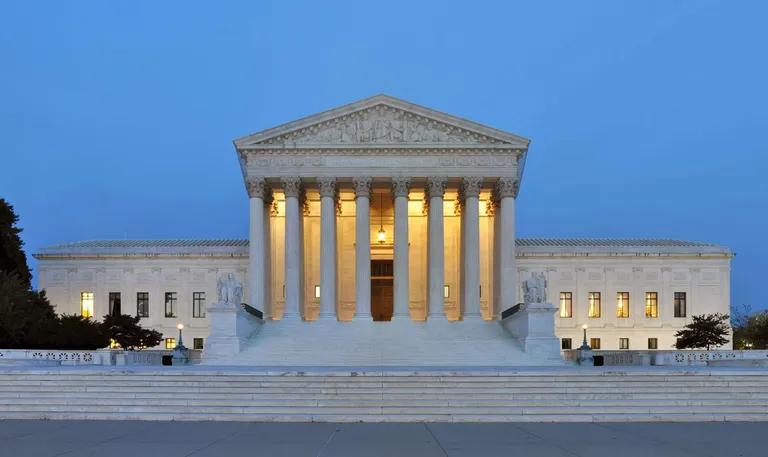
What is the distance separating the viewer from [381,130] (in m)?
53.5

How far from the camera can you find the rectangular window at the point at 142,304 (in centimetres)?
6748

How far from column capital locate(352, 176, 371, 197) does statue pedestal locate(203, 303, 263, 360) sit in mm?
13681

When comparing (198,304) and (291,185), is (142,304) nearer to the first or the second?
(198,304)

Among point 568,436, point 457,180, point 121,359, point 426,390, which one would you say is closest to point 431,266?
point 457,180

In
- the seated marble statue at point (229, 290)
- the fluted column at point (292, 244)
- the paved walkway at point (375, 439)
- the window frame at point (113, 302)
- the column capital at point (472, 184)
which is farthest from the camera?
the window frame at point (113, 302)

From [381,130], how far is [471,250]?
11.0m

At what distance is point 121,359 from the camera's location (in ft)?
132

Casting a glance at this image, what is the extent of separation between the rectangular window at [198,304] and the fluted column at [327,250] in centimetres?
1934

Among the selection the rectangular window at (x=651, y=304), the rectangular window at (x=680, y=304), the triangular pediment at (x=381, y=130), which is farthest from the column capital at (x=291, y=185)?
the rectangular window at (x=680, y=304)

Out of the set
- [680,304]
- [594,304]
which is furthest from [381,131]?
[680,304]

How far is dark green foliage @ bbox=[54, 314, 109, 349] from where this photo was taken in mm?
44688

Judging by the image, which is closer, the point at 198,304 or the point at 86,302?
the point at 198,304

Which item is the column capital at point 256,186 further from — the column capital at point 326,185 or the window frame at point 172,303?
the window frame at point 172,303

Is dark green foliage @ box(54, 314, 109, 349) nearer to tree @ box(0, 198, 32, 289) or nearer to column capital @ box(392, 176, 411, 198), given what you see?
tree @ box(0, 198, 32, 289)
